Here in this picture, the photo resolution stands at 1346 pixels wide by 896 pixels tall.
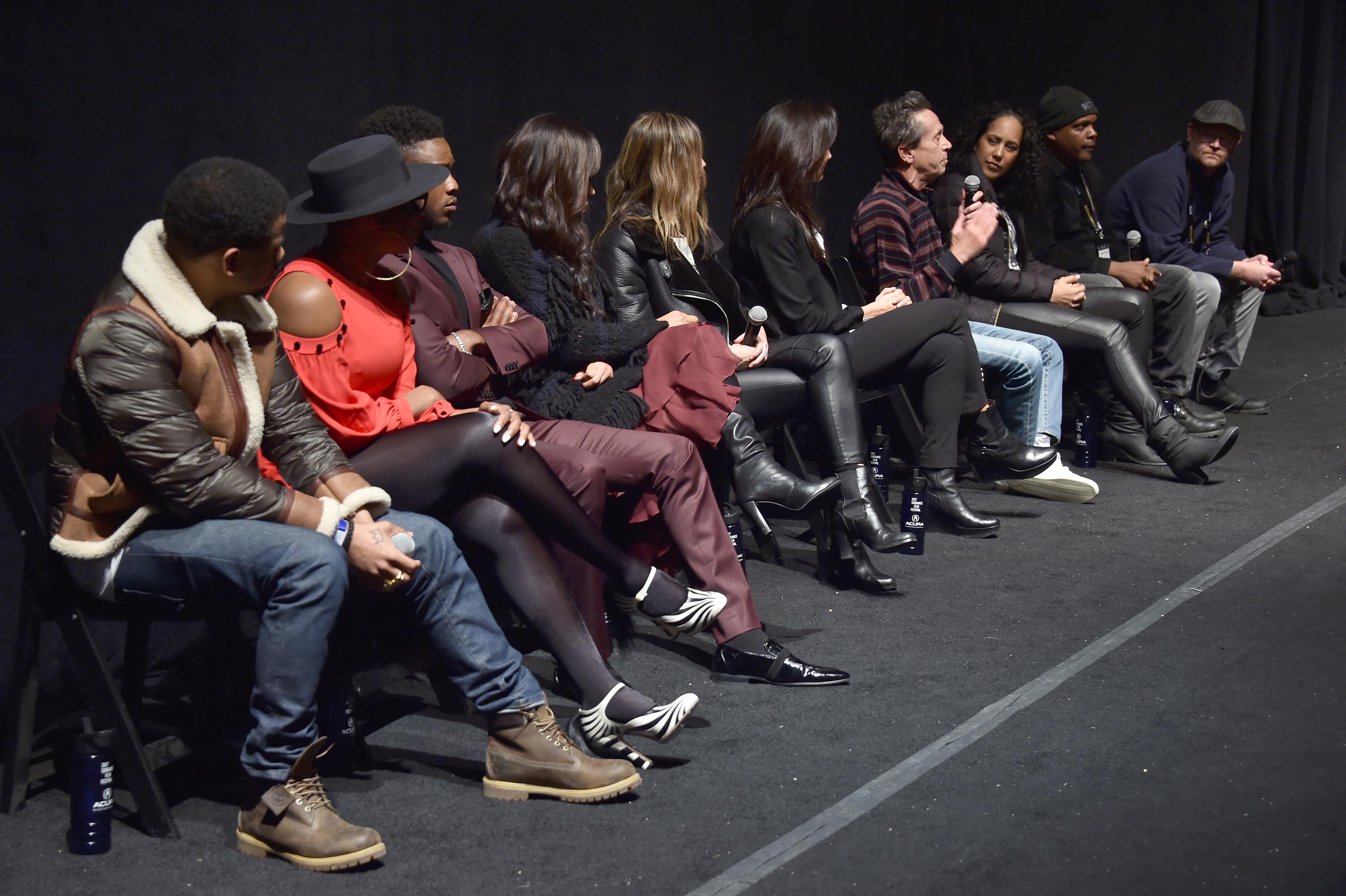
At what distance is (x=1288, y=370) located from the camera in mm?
6453

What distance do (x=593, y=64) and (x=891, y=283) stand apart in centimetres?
117

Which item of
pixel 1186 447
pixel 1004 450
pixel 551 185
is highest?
pixel 551 185

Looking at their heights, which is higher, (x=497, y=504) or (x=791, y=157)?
(x=791, y=157)

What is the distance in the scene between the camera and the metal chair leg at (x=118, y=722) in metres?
2.24

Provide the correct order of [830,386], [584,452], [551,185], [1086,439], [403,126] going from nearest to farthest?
1. [584,452]
2. [403,126]
3. [551,185]
4. [830,386]
5. [1086,439]

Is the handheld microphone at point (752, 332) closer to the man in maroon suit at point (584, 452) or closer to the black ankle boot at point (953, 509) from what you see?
the black ankle boot at point (953, 509)

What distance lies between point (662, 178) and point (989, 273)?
1576 mm

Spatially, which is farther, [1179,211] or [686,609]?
[1179,211]

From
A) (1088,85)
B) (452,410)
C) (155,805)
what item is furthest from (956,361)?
(1088,85)

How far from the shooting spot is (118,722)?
88.2 inches

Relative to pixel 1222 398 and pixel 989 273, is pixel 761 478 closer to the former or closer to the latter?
pixel 989 273

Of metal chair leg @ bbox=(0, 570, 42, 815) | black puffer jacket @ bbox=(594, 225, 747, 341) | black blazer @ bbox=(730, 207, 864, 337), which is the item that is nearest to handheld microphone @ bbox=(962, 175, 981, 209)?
black blazer @ bbox=(730, 207, 864, 337)

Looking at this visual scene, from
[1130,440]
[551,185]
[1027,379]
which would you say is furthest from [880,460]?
[551,185]

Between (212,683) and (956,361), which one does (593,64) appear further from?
(212,683)
